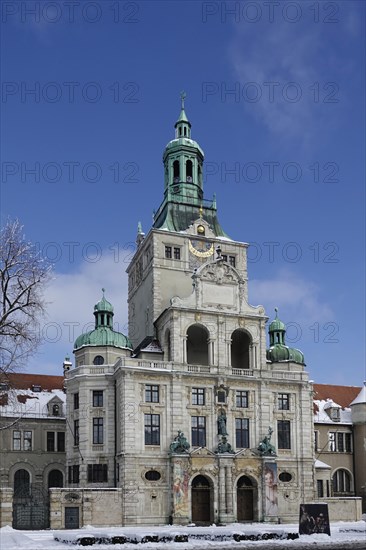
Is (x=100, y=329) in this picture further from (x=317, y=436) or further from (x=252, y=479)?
(x=317, y=436)

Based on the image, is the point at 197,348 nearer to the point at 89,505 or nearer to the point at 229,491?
the point at 229,491

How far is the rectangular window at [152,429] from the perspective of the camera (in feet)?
187

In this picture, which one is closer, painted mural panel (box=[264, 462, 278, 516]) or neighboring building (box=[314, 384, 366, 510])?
painted mural panel (box=[264, 462, 278, 516])

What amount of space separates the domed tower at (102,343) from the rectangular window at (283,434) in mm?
13747

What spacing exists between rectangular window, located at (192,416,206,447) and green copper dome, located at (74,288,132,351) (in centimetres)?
876

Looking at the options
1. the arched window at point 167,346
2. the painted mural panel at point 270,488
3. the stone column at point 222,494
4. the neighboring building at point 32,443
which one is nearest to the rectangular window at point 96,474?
the neighboring building at point 32,443

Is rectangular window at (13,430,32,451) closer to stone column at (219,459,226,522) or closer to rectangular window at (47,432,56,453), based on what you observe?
rectangular window at (47,432,56,453)

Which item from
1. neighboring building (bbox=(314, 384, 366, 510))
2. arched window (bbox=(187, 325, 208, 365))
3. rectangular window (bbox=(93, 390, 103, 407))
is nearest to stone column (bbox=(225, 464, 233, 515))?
arched window (bbox=(187, 325, 208, 365))

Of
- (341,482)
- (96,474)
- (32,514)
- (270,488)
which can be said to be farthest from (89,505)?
(341,482)

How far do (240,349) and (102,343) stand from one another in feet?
40.4

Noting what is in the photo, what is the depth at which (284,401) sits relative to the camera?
6184 cm

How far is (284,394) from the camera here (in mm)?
61938

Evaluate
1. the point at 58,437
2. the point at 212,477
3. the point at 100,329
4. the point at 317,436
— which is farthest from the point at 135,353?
the point at 317,436

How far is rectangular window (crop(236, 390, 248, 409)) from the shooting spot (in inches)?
2373
